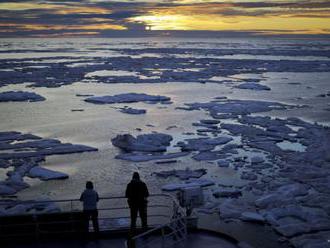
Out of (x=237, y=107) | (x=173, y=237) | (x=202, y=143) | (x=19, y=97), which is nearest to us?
(x=173, y=237)

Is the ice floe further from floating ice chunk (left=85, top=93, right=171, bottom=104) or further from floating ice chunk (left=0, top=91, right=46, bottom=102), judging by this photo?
floating ice chunk (left=0, top=91, right=46, bottom=102)

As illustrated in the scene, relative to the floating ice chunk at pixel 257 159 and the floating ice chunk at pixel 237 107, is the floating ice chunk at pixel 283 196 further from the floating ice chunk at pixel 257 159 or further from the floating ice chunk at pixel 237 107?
the floating ice chunk at pixel 237 107

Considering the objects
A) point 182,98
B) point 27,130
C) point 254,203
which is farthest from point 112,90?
point 254,203

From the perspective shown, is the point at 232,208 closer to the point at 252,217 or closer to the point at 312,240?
the point at 252,217

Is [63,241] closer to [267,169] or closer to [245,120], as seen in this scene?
[267,169]

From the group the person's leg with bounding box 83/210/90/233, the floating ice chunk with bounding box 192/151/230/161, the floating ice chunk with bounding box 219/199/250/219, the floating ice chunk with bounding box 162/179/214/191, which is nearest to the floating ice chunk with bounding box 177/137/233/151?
the floating ice chunk with bounding box 192/151/230/161

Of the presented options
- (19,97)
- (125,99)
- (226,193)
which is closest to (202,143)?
(226,193)
